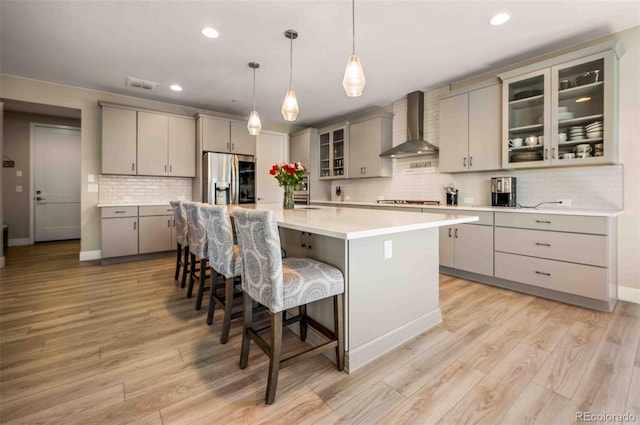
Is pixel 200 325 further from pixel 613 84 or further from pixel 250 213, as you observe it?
pixel 613 84

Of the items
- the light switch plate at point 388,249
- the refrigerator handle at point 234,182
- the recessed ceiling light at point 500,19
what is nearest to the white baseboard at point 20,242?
the refrigerator handle at point 234,182

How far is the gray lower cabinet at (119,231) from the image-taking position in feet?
13.6

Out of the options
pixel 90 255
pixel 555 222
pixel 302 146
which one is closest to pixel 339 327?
pixel 555 222

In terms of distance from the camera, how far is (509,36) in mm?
2857

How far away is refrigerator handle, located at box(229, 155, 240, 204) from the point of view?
509cm

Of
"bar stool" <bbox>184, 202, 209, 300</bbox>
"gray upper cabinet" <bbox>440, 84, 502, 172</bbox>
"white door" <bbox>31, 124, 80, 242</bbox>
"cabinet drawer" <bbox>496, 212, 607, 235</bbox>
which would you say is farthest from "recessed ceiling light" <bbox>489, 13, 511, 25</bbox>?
"white door" <bbox>31, 124, 80, 242</bbox>

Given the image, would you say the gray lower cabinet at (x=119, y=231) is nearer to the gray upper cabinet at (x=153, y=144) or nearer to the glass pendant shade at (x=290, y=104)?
the gray upper cabinet at (x=153, y=144)

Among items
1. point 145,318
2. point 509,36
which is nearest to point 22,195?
point 145,318

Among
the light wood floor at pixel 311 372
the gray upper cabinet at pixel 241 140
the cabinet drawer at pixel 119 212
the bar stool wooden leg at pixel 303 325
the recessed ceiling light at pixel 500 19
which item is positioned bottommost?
the light wood floor at pixel 311 372

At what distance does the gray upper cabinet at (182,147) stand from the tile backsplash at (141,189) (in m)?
0.33

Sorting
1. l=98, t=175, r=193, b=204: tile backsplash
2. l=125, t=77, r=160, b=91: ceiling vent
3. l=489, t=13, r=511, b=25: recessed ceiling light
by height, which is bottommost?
l=98, t=175, r=193, b=204: tile backsplash

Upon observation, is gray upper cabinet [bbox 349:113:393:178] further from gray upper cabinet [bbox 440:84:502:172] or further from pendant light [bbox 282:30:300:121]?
pendant light [bbox 282:30:300:121]

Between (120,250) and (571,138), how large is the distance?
18.9 feet

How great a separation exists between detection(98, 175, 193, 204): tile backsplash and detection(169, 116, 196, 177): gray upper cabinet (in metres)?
0.33
